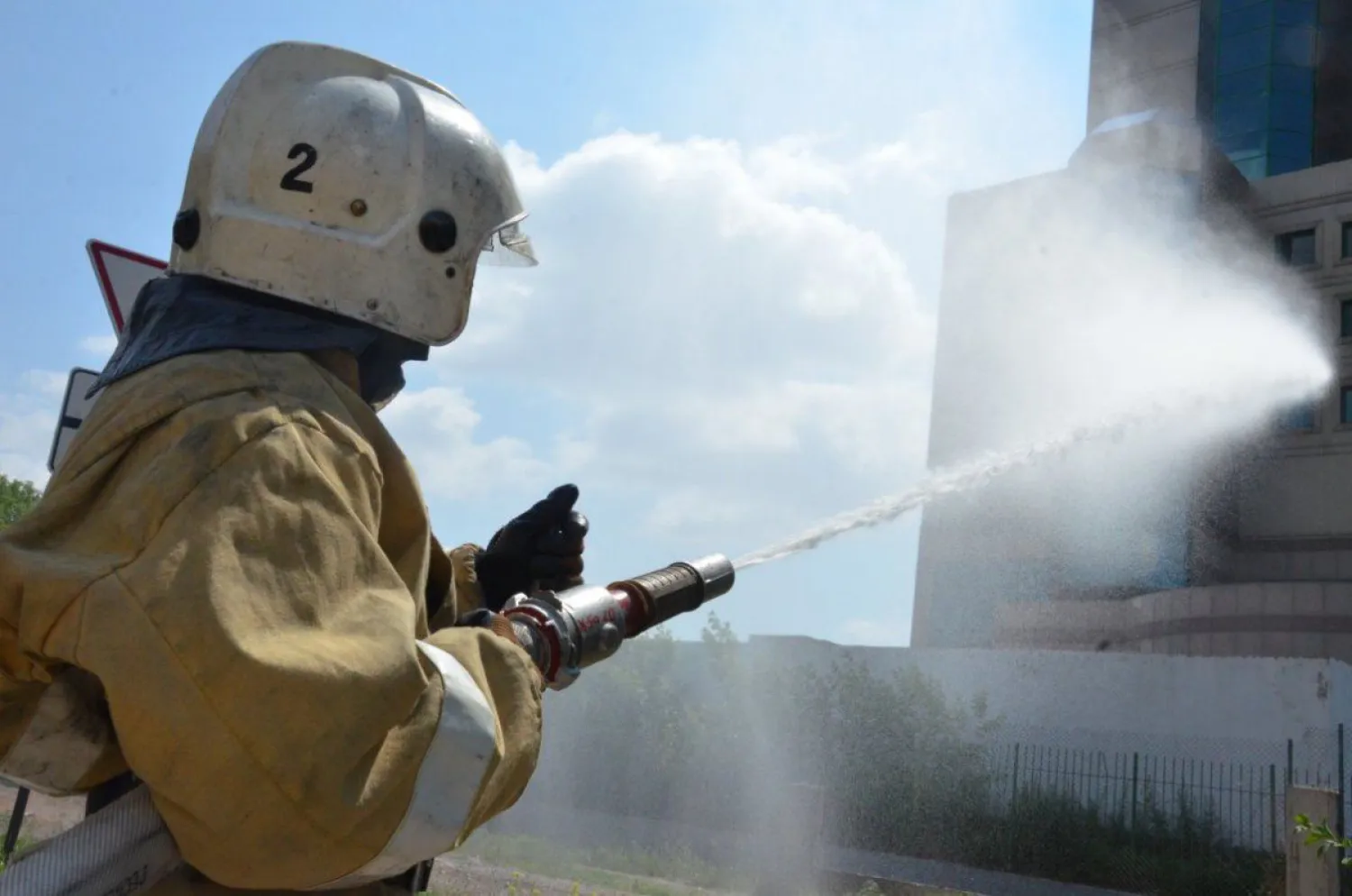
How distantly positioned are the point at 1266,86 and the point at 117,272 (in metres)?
40.1

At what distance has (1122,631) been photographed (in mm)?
29531

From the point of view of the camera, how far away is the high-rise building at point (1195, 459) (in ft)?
97.9

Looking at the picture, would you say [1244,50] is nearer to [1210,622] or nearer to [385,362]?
[1210,622]

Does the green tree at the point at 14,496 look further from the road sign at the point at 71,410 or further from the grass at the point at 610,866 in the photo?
the road sign at the point at 71,410

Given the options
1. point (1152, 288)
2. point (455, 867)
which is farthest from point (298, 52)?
point (1152, 288)

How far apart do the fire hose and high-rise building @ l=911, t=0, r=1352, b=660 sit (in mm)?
27598

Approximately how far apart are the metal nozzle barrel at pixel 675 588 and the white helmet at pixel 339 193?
2.21 feet

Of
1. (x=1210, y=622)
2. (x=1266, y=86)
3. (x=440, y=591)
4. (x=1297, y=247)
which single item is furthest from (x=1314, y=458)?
(x=440, y=591)

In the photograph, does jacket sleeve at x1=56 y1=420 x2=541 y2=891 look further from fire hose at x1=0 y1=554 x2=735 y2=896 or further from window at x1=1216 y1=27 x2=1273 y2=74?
window at x1=1216 y1=27 x2=1273 y2=74

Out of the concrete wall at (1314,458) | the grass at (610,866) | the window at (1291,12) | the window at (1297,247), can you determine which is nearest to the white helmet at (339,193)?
the grass at (610,866)

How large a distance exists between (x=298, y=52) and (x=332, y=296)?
373 millimetres

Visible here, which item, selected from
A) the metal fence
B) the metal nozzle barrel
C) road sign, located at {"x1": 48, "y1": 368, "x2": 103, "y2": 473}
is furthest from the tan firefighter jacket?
the metal fence

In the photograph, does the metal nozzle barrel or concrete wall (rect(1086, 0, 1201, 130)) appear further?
concrete wall (rect(1086, 0, 1201, 130))

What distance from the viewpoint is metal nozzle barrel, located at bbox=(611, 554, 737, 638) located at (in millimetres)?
2359
